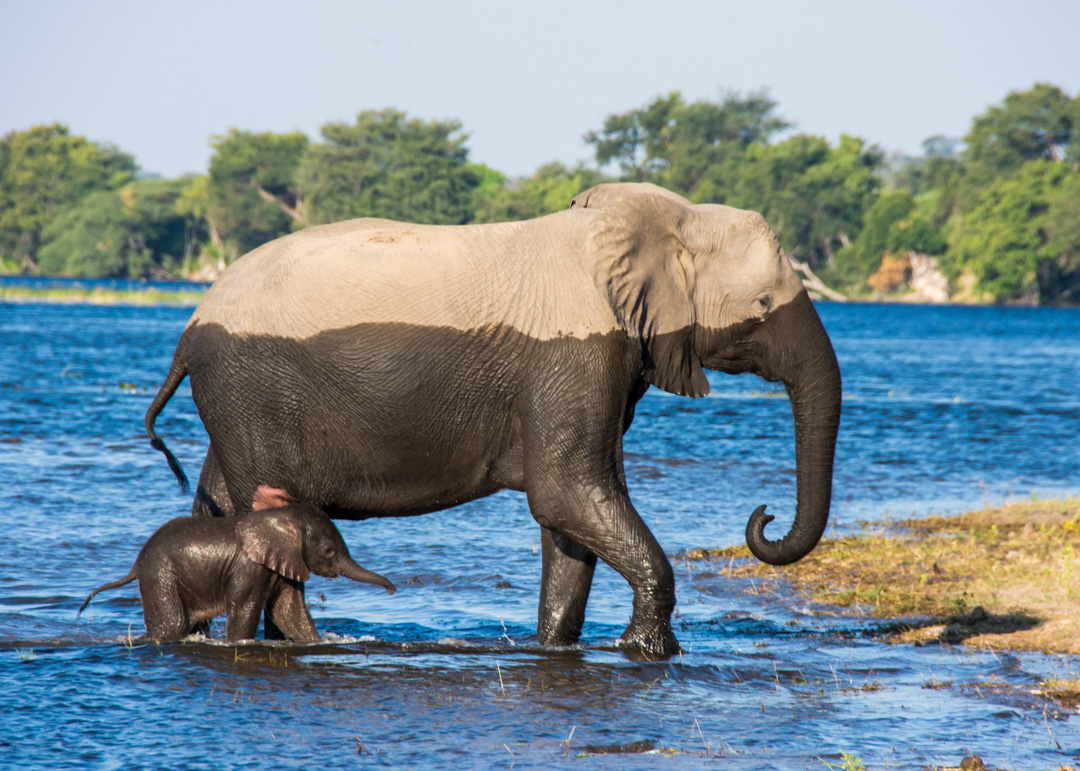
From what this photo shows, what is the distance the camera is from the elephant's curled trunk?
6.80 m

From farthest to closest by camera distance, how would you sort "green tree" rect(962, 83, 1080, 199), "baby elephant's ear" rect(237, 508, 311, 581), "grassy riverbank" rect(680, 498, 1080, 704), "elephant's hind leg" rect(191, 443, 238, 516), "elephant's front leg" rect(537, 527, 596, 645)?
1. "green tree" rect(962, 83, 1080, 199)
2. "grassy riverbank" rect(680, 498, 1080, 704)
3. "elephant's hind leg" rect(191, 443, 238, 516)
4. "elephant's front leg" rect(537, 527, 596, 645)
5. "baby elephant's ear" rect(237, 508, 311, 581)

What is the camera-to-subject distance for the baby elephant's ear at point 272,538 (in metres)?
6.71

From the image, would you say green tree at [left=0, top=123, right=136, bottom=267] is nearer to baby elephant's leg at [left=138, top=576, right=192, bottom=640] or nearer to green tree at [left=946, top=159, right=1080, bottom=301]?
green tree at [left=946, top=159, right=1080, bottom=301]

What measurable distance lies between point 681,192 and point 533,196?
13.3 m

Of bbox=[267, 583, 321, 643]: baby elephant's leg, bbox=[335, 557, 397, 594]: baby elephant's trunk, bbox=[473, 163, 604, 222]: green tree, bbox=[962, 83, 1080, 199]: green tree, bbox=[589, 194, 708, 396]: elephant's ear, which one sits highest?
bbox=[962, 83, 1080, 199]: green tree

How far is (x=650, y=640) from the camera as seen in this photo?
22.8 feet

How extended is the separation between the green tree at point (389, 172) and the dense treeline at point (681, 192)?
0.17m

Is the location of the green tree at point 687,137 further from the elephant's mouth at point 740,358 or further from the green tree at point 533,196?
the elephant's mouth at point 740,358

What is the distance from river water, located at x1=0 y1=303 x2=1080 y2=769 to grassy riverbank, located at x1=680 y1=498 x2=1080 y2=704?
1.25ft

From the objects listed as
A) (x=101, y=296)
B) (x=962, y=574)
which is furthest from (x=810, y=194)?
(x=962, y=574)

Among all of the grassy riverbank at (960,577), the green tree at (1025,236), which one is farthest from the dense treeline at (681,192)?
the grassy riverbank at (960,577)

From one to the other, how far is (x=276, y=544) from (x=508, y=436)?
4.55 ft

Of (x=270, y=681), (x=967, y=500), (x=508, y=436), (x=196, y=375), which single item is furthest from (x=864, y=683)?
(x=967, y=500)

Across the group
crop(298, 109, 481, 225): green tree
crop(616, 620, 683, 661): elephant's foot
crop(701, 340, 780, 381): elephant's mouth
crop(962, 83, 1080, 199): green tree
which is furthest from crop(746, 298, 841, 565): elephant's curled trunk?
crop(962, 83, 1080, 199): green tree
